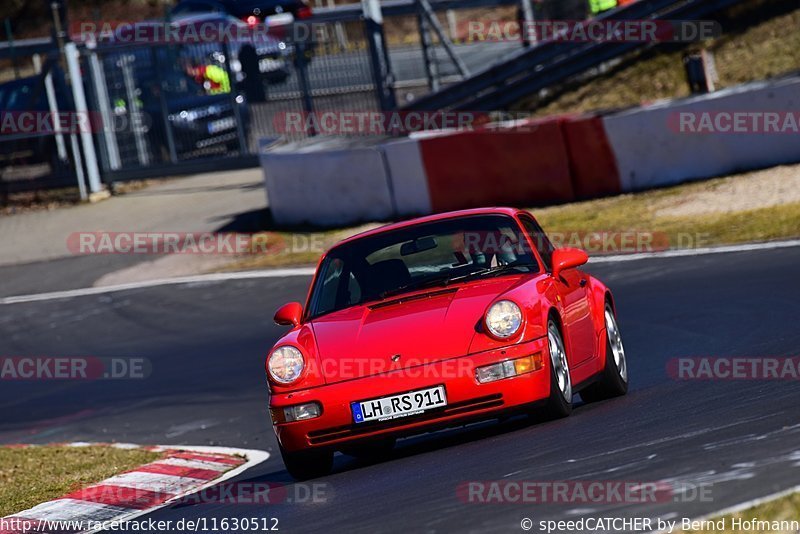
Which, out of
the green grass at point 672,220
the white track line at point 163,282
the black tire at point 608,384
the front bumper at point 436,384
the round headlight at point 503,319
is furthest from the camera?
the white track line at point 163,282

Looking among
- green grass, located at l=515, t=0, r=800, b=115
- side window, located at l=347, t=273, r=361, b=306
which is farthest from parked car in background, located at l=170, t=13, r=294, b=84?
side window, located at l=347, t=273, r=361, b=306

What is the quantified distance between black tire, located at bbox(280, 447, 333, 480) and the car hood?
0.45 m

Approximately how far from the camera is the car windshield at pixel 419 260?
8398 millimetres

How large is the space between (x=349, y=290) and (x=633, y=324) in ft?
14.4

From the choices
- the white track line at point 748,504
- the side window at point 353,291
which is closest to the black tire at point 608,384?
the side window at point 353,291

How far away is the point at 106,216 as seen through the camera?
83.4 ft

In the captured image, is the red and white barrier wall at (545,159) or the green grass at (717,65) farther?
the green grass at (717,65)

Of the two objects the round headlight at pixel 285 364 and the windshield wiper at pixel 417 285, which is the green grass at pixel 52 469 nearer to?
the round headlight at pixel 285 364

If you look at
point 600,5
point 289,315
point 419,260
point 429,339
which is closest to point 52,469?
point 289,315

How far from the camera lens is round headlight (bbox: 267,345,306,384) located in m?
7.67

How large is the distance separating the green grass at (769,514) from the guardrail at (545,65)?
1972 centimetres

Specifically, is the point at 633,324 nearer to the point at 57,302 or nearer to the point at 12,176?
the point at 57,302

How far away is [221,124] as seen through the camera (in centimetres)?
2684

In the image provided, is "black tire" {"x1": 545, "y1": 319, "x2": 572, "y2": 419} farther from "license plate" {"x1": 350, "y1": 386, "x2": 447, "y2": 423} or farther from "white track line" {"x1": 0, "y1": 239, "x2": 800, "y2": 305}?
"white track line" {"x1": 0, "y1": 239, "x2": 800, "y2": 305}
